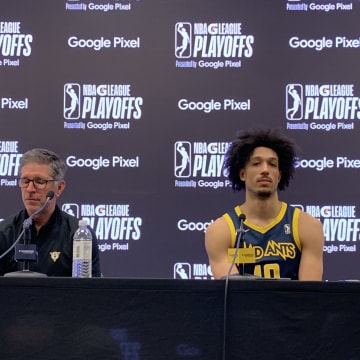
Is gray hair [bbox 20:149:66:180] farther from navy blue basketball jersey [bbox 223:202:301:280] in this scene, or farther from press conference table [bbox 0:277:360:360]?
press conference table [bbox 0:277:360:360]

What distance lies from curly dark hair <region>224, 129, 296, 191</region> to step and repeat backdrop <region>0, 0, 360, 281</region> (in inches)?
40.4

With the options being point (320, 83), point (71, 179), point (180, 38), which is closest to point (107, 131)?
point (71, 179)

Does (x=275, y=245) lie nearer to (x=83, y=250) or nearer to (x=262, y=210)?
(x=262, y=210)

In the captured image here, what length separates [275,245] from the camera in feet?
10.0

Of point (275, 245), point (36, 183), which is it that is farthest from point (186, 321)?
point (36, 183)

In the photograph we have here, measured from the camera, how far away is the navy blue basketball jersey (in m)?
3.01

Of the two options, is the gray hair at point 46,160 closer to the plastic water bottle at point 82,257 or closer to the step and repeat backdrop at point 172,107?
the plastic water bottle at point 82,257

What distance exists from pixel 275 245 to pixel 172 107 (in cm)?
167

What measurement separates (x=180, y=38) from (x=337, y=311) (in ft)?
9.31

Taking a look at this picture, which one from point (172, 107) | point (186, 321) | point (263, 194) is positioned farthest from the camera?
point (172, 107)

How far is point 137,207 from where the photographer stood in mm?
4402

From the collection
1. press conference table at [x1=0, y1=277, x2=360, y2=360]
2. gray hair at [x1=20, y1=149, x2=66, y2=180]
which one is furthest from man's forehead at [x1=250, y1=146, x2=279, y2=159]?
press conference table at [x1=0, y1=277, x2=360, y2=360]

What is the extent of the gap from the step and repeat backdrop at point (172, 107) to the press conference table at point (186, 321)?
2.32 metres

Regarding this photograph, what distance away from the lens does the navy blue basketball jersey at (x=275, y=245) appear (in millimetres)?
3008
